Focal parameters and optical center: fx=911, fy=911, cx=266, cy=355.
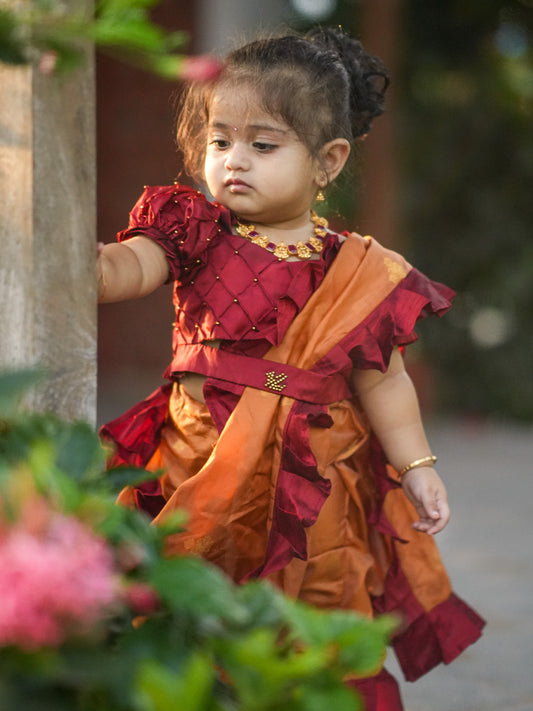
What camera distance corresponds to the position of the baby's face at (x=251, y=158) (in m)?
1.49

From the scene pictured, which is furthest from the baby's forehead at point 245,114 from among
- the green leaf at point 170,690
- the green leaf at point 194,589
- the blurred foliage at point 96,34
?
the green leaf at point 170,690

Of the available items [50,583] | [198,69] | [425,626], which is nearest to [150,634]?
[50,583]

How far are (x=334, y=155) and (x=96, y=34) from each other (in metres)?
0.97

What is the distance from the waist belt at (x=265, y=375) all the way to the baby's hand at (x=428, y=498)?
0.21 metres

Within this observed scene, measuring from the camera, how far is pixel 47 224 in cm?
109

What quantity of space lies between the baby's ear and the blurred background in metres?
4.52

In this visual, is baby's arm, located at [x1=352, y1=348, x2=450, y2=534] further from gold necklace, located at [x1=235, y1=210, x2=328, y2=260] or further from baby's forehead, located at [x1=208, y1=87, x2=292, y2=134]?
baby's forehead, located at [x1=208, y1=87, x2=292, y2=134]

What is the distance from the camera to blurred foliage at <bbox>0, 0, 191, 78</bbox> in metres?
0.69

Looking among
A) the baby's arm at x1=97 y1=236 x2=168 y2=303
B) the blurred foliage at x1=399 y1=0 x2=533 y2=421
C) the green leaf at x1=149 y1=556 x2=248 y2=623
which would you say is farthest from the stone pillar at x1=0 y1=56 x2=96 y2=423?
the blurred foliage at x1=399 y1=0 x2=533 y2=421

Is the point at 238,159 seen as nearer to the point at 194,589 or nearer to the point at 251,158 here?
the point at 251,158

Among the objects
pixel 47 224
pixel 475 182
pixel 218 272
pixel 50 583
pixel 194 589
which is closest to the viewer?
pixel 50 583

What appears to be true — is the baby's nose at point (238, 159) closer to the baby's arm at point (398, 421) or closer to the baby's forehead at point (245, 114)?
the baby's forehead at point (245, 114)

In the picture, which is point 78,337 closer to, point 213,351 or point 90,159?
point 90,159

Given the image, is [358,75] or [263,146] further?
[358,75]
